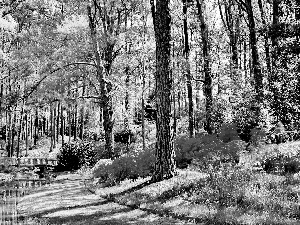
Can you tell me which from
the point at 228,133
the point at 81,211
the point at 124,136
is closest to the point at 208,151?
the point at 228,133

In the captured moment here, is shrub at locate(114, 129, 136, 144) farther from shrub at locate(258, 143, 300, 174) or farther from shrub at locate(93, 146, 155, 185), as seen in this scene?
shrub at locate(258, 143, 300, 174)

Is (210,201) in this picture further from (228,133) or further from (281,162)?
(228,133)

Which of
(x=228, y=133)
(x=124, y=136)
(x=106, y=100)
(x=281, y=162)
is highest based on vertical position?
(x=106, y=100)

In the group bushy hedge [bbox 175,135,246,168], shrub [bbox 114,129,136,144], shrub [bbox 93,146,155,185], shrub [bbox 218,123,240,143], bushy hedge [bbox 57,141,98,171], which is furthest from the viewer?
shrub [bbox 114,129,136,144]

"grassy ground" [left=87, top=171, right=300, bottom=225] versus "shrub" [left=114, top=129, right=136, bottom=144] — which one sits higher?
"shrub" [left=114, top=129, right=136, bottom=144]

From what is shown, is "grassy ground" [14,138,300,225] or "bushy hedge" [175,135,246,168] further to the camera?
"bushy hedge" [175,135,246,168]

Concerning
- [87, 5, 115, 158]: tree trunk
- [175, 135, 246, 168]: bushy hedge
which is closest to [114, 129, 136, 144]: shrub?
[87, 5, 115, 158]: tree trunk

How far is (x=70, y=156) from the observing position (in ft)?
79.3

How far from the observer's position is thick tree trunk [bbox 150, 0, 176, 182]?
36.4 feet

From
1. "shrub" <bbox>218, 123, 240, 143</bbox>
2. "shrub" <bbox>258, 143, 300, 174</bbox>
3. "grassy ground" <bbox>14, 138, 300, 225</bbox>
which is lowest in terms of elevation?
"grassy ground" <bbox>14, 138, 300, 225</bbox>

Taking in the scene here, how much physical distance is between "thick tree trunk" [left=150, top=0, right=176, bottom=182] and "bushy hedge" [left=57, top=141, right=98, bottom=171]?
13.8 meters

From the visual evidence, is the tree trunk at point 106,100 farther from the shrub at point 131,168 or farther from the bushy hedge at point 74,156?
the shrub at point 131,168

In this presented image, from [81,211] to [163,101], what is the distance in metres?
4.13

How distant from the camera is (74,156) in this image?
79.0 ft
